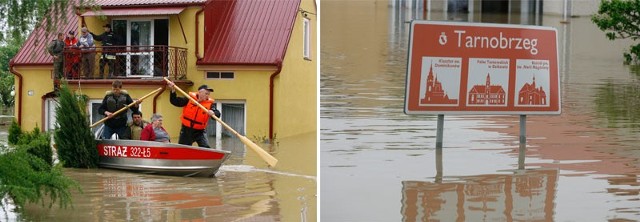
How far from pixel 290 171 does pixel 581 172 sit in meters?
2.70

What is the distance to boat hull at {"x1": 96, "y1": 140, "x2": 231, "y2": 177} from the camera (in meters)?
11.1

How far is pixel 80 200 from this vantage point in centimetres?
961

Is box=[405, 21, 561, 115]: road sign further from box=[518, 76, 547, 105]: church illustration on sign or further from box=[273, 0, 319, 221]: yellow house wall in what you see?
box=[273, 0, 319, 221]: yellow house wall

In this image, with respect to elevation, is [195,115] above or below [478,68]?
below

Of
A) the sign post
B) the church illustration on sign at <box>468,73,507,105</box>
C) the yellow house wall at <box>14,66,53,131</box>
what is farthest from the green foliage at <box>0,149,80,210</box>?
the church illustration on sign at <box>468,73,507,105</box>

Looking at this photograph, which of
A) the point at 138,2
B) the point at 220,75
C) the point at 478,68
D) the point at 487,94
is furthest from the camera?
the point at 138,2

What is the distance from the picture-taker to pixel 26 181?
8.39 m

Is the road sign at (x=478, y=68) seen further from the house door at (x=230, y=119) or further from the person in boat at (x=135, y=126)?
the person in boat at (x=135, y=126)

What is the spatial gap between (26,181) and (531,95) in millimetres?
5277

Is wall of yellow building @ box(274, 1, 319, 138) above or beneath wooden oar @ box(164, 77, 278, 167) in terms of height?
above

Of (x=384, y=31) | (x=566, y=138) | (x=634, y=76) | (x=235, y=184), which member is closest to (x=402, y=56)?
(x=634, y=76)

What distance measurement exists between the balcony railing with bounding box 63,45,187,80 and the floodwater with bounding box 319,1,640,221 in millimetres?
1721

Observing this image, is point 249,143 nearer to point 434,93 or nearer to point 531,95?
point 434,93

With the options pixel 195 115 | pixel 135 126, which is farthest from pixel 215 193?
pixel 135 126
